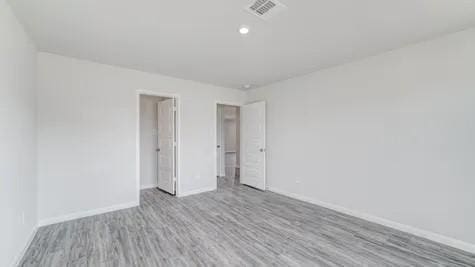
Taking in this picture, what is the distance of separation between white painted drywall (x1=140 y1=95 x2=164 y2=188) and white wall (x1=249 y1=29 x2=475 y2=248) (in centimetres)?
344

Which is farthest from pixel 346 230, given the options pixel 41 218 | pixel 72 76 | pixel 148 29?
pixel 72 76

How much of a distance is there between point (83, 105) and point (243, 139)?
3.46 m

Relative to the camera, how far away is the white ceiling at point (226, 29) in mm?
1938

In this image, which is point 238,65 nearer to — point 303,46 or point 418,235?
point 303,46

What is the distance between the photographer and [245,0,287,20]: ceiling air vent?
188 centimetres

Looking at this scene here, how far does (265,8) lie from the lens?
1961 mm

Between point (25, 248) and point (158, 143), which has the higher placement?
point (158, 143)

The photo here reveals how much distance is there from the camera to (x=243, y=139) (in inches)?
214

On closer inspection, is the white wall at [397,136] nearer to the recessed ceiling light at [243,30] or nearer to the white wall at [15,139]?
the recessed ceiling light at [243,30]

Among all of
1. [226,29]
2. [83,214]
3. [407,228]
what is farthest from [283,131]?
[83,214]

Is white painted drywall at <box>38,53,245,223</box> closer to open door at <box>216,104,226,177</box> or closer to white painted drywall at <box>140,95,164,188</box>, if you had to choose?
white painted drywall at <box>140,95,164,188</box>

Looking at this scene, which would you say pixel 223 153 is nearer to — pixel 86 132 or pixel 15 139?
pixel 86 132

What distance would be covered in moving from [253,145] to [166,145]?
6.82 feet

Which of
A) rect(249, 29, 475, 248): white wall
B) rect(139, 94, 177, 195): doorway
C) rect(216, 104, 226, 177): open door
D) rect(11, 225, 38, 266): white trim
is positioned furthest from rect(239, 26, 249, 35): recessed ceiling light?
rect(216, 104, 226, 177): open door
